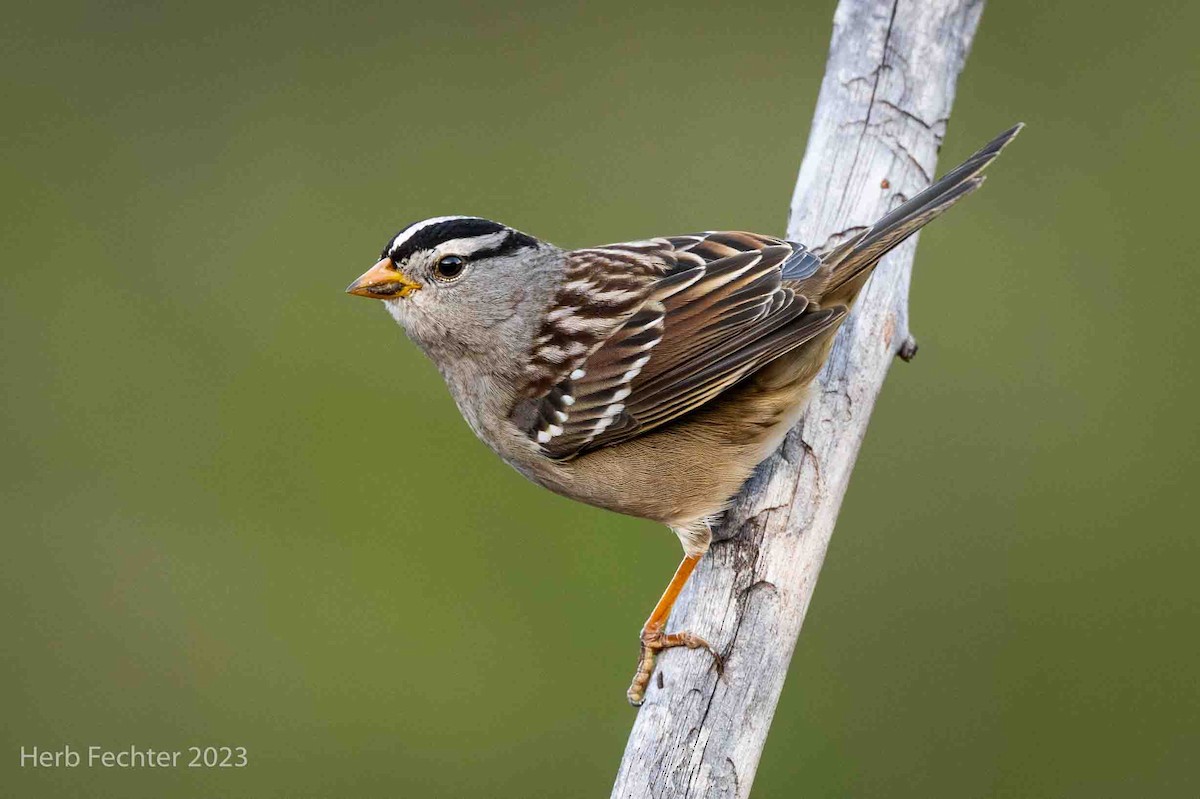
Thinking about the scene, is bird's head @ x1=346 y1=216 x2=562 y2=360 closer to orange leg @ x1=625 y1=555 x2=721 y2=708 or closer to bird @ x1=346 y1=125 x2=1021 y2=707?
bird @ x1=346 y1=125 x2=1021 y2=707

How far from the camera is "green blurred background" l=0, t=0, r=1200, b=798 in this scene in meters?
5.78

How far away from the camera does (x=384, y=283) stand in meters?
3.92

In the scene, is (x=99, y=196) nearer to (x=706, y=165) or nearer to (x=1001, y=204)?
(x=706, y=165)

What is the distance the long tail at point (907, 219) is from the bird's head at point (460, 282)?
92 cm

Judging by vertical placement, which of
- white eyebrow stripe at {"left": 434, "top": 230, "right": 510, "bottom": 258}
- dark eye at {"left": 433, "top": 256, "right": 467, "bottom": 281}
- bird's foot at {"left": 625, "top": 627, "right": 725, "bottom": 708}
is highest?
white eyebrow stripe at {"left": 434, "top": 230, "right": 510, "bottom": 258}

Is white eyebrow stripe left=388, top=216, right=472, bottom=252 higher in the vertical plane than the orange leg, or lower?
higher

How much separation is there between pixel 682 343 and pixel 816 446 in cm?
47

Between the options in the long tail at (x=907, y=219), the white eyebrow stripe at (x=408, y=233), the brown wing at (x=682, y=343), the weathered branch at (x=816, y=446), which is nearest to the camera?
the weathered branch at (x=816, y=446)

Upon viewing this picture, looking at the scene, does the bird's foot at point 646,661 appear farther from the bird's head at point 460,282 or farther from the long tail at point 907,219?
the long tail at point 907,219

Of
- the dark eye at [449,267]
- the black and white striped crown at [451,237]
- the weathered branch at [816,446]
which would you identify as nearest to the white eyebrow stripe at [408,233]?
the black and white striped crown at [451,237]

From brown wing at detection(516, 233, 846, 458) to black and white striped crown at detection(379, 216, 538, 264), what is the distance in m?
0.43

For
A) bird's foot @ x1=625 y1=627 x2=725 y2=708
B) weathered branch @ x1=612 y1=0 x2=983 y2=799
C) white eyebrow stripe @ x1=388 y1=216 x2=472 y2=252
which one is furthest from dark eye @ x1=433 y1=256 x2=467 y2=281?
bird's foot @ x1=625 y1=627 x2=725 y2=708

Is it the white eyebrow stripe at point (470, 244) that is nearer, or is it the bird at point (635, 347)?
the bird at point (635, 347)

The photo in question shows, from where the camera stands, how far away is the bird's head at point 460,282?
12.8ft
